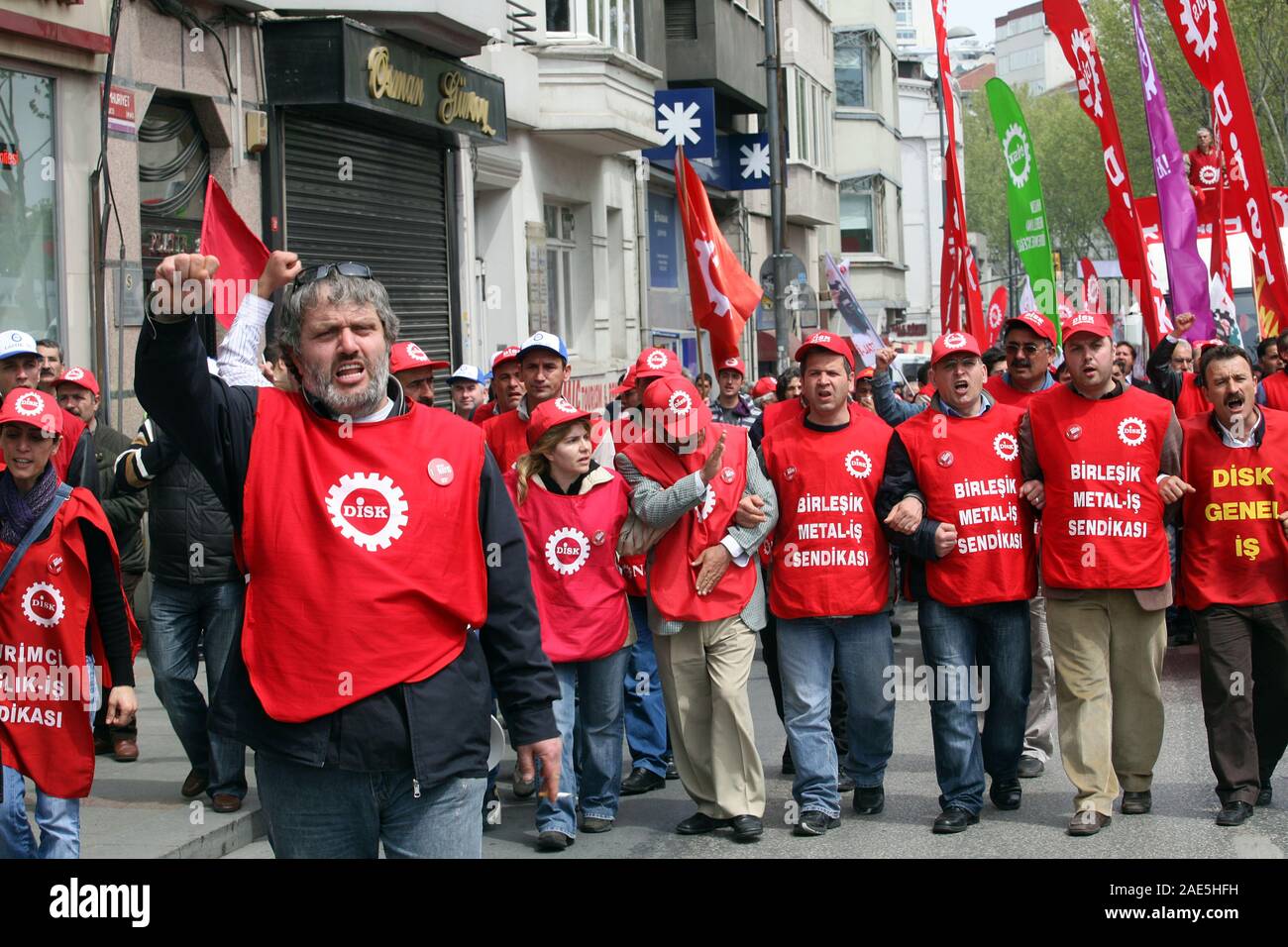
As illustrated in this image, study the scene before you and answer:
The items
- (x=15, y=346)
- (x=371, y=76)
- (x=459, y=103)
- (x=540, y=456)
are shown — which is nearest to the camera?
(x=540, y=456)

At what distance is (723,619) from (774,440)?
86cm

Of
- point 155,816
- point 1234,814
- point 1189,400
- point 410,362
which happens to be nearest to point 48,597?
point 155,816

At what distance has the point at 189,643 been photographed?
8094 millimetres

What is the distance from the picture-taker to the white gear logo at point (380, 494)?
3.82 meters

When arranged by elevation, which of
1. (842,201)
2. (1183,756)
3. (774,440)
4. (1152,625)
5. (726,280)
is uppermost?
(842,201)

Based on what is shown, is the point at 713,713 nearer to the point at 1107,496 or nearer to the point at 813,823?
the point at 813,823

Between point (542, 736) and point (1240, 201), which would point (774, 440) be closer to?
point (542, 736)

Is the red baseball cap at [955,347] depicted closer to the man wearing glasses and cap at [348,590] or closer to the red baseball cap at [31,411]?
the red baseball cap at [31,411]

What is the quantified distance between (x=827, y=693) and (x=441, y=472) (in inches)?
162

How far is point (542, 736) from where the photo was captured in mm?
4016

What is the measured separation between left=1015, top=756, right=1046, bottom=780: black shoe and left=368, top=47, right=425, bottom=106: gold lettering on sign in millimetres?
9638

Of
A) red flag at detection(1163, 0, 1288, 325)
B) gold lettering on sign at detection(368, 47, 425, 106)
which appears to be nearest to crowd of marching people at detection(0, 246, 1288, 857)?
red flag at detection(1163, 0, 1288, 325)

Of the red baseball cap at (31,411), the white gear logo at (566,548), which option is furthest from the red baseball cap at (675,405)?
the red baseball cap at (31,411)
